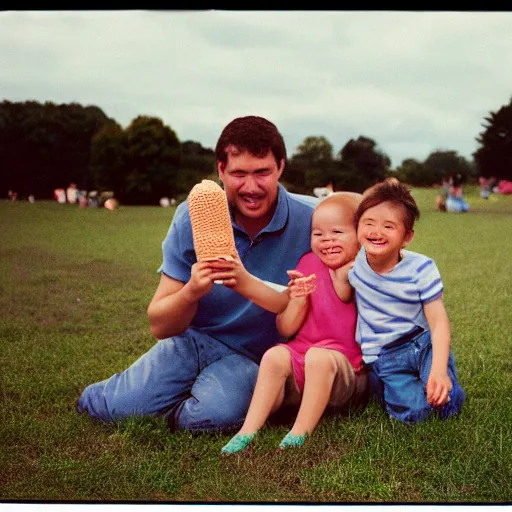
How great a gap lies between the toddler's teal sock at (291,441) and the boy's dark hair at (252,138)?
0.99 meters

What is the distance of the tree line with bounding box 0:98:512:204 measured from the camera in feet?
9.28

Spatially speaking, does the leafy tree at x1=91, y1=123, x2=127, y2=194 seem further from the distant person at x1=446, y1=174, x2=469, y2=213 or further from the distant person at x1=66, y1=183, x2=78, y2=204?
the distant person at x1=446, y1=174, x2=469, y2=213

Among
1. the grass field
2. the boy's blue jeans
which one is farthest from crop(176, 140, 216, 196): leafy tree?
the boy's blue jeans

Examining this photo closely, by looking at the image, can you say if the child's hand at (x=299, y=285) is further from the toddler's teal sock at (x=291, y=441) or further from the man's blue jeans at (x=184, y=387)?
the toddler's teal sock at (x=291, y=441)

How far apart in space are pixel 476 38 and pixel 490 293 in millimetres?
989

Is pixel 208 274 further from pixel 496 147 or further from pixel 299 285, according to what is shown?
pixel 496 147

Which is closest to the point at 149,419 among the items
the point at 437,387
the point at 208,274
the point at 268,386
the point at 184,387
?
the point at 184,387

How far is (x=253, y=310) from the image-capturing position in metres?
2.79

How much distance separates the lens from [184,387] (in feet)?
9.49

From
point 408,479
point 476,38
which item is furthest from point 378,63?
point 408,479

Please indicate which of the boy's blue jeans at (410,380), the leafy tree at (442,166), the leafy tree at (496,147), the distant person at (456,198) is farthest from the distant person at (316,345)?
the leafy tree at (496,147)

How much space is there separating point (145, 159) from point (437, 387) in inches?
55.3

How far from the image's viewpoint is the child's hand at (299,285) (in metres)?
2.71

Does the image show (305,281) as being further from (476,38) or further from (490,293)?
(476,38)
